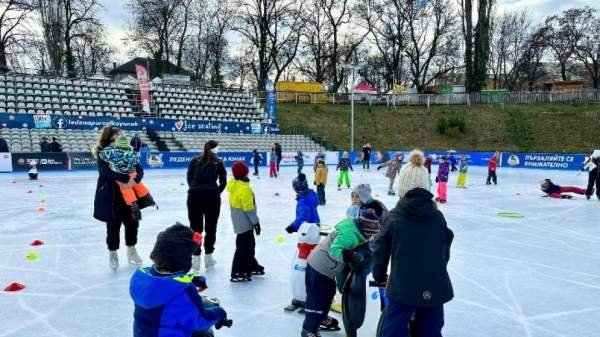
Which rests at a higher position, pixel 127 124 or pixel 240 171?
pixel 127 124

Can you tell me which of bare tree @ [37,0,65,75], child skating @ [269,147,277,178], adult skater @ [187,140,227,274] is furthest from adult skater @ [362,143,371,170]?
bare tree @ [37,0,65,75]

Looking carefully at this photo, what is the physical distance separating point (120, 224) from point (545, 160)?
26085 mm

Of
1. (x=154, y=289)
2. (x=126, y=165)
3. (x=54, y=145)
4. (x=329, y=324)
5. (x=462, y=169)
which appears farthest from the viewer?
(x=54, y=145)

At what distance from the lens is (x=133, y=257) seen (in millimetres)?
5871

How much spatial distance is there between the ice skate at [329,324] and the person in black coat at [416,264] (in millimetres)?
1179

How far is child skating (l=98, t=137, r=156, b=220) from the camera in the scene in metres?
5.21

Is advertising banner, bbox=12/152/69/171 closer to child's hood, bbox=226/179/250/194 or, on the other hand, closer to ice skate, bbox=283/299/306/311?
child's hood, bbox=226/179/250/194

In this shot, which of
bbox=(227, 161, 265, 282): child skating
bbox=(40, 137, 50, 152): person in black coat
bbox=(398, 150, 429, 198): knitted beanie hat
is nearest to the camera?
bbox=(398, 150, 429, 198): knitted beanie hat

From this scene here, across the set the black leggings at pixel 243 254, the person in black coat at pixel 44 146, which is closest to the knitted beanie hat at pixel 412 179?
the black leggings at pixel 243 254

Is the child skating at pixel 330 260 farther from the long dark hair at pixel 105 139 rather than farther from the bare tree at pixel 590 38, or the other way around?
the bare tree at pixel 590 38

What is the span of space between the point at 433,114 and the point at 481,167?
10.1 m

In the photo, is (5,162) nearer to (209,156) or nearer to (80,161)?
(80,161)

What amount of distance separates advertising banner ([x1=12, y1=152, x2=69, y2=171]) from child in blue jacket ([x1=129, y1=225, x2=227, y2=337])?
65.5 feet

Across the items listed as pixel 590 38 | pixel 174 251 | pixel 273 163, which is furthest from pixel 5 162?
pixel 590 38
